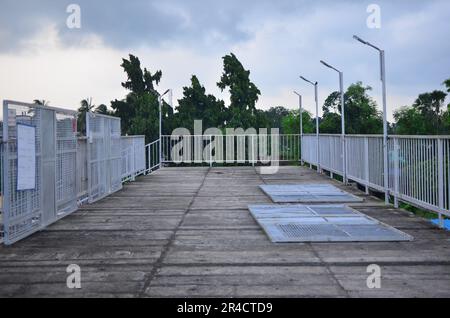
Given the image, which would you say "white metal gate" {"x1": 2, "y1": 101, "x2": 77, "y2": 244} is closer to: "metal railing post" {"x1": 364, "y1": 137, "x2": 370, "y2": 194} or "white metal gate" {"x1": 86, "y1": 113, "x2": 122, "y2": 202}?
"white metal gate" {"x1": 86, "y1": 113, "x2": 122, "y2": 202}

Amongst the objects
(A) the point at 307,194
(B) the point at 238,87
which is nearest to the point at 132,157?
(A) the point at 307,194

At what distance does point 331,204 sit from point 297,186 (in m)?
3.68

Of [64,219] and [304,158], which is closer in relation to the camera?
[64,219]

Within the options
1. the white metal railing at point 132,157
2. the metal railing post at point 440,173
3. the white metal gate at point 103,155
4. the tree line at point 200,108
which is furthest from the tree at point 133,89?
the metal railing post at point 440,173

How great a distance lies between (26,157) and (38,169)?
1.92 feet

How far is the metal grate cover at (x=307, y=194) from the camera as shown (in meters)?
11.7

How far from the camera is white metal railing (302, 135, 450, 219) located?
792cm

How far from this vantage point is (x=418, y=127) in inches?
2170

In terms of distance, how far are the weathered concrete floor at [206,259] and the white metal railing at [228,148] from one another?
14551 mm

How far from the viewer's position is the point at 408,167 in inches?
379

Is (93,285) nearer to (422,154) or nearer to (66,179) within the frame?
(66,179)

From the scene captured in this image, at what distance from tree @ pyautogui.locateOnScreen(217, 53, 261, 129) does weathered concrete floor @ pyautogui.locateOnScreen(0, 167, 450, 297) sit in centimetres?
2670
